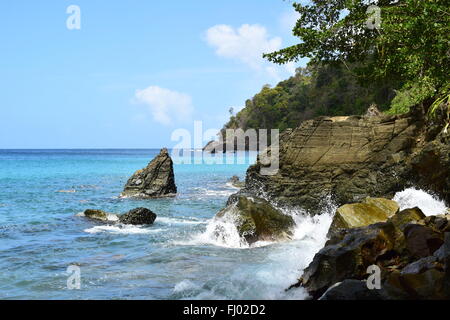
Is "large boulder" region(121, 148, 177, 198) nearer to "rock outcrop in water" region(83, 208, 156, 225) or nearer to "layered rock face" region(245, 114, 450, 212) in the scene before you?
"rock outcrop in water" region(83, 208, 156, 225)

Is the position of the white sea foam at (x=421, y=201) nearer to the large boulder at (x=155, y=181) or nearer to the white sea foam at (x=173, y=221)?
the white sea foam at (x=173, y=221)

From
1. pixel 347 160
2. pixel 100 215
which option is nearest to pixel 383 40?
pixel 347 160

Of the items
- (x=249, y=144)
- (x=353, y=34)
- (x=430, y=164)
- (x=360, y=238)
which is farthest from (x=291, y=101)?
(x=360, y=238)

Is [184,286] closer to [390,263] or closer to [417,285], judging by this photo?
[390,263]

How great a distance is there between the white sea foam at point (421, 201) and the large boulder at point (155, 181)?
60.4ft

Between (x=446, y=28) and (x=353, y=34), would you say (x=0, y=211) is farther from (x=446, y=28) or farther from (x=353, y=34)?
(x=446, y=28)

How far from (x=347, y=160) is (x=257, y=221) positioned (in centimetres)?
564

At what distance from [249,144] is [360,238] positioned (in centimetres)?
13051

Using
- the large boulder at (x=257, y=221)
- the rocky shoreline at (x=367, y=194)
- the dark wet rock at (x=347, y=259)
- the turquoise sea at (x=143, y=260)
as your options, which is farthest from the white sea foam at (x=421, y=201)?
the dark wet rock at (x=347, y=259)


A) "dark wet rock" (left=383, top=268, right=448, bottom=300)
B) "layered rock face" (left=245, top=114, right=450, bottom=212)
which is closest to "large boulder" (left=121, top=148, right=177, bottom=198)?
"layered rock face" (left=245, top=114, right=450, bottom=212)

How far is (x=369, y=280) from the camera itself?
26.9 ft

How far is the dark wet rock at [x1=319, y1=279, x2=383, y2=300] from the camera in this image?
24.6 feet

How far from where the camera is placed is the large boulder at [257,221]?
597 inches

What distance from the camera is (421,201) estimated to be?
52.1 feet
